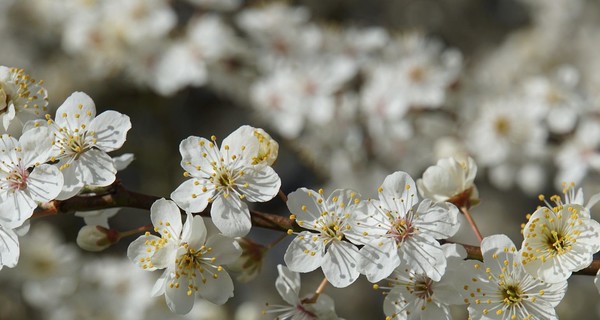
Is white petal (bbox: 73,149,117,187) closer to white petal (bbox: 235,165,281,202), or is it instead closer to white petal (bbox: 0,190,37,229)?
white petal (bbox: 0,190,37,229)

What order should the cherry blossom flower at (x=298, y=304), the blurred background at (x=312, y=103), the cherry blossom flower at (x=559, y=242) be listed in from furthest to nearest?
the blurred background at (x=312, y=103) → the cherry blossom flower at (x=298, y=304) → the cherry blossom flower at (x=559, y=242)

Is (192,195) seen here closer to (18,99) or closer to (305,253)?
(305,253)

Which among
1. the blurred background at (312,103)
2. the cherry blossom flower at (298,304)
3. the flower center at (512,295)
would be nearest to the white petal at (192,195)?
the cherry blossom flower at (298,304)

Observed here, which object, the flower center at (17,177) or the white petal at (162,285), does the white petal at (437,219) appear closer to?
the white petal at (162,285)

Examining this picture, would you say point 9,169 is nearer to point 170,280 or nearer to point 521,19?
point 170,280

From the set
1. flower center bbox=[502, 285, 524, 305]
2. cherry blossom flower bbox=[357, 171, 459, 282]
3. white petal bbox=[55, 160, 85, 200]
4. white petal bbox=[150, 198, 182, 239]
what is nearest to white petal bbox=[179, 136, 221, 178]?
white petal bbox=[150, 198, 182, 239]
